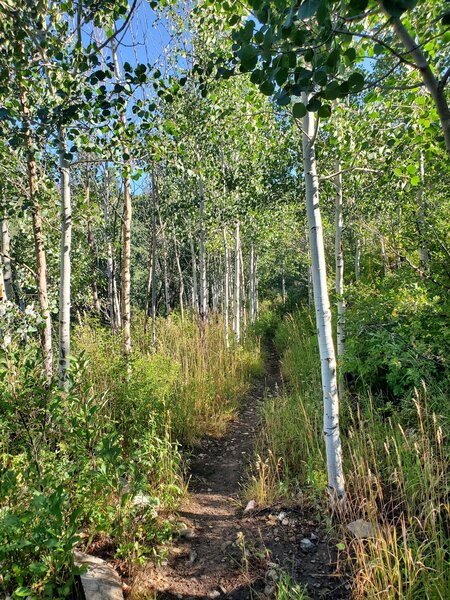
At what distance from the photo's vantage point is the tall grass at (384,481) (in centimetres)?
190

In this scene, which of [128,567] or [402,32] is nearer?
[402,32]

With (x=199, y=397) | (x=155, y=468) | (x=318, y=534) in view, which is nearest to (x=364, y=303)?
(x=199, y=397)

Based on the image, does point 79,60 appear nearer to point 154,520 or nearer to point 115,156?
point 115,156

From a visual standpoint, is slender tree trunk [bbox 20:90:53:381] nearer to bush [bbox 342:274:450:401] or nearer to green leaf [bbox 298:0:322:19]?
green leaf [bbox 298:0:322:19]

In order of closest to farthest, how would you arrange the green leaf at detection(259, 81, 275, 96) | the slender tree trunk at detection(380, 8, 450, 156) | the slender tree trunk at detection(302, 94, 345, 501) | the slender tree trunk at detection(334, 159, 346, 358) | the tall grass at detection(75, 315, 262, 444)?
the slender tree trunk at detection(380, 8, 450, 156), the green leaf at detection(259, 81, 275, 96), the slender tree trunk at detection(302, 94, 345, 501), the tall grass at detection(75, 315, 262, 444), the slender tree trunk at detection(334, 159, 346, 358)

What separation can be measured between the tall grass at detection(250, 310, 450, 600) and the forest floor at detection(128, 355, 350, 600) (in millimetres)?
199

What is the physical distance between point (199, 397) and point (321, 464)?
7.45 ft

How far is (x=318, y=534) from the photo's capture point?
2668 millimetres

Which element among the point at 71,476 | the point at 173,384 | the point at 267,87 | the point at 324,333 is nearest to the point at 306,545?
the point at 324,333

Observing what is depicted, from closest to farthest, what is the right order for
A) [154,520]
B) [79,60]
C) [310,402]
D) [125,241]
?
1. [79,60]
2. [154,520]
3. [310,402]
4. [125,241]

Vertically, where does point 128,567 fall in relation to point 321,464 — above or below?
below

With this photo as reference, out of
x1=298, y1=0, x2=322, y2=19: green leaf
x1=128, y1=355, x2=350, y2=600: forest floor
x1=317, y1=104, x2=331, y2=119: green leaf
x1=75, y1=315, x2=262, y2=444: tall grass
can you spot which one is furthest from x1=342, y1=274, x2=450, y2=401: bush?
x1=298, y1=0, x2=322, y2=19: green leaf

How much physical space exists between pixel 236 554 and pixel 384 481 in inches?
54.2

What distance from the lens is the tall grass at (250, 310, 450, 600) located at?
1.90 meters
